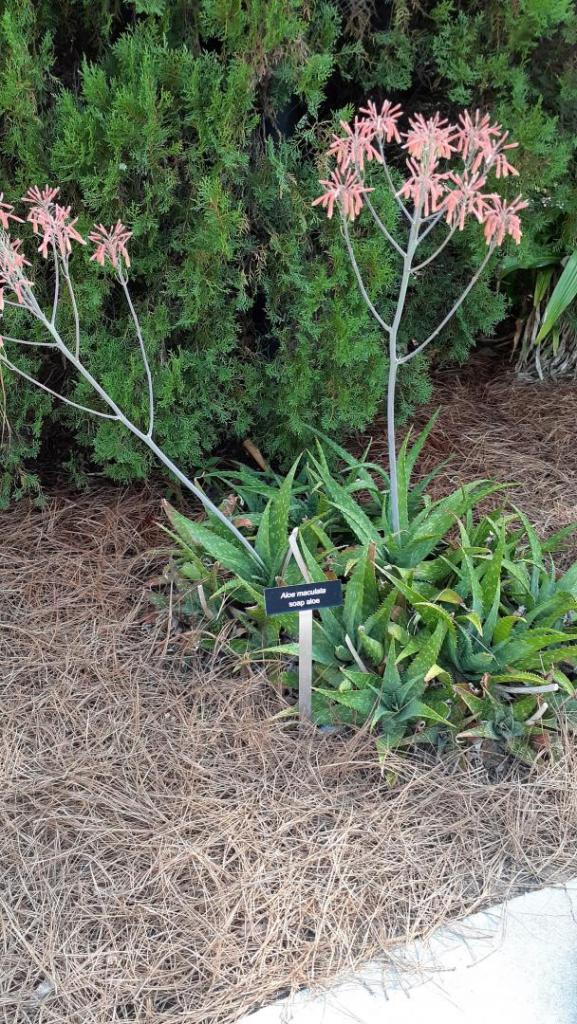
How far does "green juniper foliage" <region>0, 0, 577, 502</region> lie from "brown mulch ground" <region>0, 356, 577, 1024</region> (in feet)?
2.63

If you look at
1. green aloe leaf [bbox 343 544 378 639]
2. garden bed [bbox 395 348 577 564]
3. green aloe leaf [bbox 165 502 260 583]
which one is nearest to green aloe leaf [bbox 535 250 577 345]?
garden bed [bbox 395 348 577 564]

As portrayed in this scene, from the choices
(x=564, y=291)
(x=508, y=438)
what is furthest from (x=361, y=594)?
(x=564, y=291)

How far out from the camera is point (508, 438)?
3512 mm

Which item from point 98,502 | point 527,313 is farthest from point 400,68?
point 98,502

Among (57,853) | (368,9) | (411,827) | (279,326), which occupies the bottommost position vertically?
(57,853)

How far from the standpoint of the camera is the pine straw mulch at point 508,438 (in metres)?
3.18

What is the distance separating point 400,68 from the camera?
9.35ft

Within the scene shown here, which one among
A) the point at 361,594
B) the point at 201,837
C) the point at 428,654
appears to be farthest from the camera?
the point at 361,594

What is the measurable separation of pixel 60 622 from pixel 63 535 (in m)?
0.44

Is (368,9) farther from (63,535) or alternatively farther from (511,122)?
(63,535)

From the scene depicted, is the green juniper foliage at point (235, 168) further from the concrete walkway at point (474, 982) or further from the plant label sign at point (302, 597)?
the concrete walkway at point (474, 982)

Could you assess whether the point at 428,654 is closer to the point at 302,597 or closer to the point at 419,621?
the point at 419,621

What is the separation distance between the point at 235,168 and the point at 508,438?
1609mm

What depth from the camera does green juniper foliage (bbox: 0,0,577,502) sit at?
2.43m
